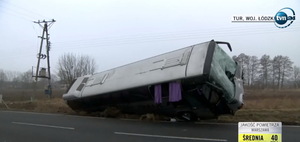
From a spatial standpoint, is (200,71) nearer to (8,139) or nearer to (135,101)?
(135,101)

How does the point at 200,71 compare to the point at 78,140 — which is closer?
the point at 78,140

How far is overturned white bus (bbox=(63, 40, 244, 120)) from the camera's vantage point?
9.23 metres

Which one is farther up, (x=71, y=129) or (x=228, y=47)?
(x=228, y=47)

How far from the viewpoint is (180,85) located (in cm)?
950

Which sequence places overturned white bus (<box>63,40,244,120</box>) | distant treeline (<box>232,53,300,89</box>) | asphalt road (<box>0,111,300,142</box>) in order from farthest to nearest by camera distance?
distant treeline (<box>232,53,300,89</box>)
overturned white bus (<box>63,40,244,120</box>)
asphalt road (<box>0,111,300,142</box>)

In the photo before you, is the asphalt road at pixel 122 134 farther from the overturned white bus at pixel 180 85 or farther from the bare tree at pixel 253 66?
the bare tree at pixel 253 66

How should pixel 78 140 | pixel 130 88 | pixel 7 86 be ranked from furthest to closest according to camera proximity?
pixel 7 86 < pixel 130 88 < pixel 78 140

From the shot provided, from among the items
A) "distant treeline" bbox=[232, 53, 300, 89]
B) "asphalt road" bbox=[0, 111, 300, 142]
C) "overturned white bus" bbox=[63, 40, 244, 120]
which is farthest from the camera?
"distant treeline" bbox=[232, 53, 300, 89]

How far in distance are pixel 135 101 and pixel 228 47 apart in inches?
168

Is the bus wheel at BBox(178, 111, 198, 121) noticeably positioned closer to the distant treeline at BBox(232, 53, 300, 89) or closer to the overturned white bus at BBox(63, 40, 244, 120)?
the overturned white bus at BBox(63, 40, 244, 120)

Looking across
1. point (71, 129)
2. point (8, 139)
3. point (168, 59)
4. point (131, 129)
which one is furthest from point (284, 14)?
point (8, 139)

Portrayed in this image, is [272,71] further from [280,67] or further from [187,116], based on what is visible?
[187,116]

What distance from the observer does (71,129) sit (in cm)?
967

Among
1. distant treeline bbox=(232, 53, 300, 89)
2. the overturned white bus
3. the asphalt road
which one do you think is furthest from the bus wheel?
distant treeline bbox=(232, 53, 300, 89)
